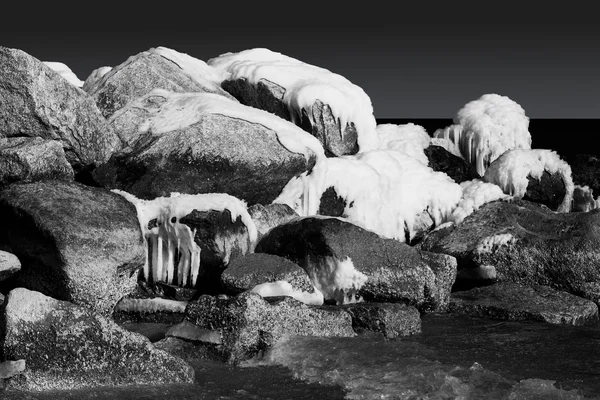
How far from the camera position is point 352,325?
1003 centimetres

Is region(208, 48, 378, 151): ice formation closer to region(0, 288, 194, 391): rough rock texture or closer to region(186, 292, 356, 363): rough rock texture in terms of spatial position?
region(186, 292, 356, 363): rough rock texture

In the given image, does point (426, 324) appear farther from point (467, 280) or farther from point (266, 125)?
point (266, 125)

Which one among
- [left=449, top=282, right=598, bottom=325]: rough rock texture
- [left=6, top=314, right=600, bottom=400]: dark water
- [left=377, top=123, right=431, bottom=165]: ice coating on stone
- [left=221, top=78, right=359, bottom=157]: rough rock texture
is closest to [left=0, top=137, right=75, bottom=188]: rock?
[left=6, top=314, right=600, bottom=400]: dark water

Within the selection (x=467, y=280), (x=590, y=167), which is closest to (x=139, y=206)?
(x=467, y=280)

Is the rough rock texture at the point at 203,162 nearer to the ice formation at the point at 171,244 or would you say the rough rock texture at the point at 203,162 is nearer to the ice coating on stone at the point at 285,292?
the ice formation at the point at 171,244

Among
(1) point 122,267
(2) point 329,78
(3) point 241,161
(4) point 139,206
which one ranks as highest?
(2) point 329,78

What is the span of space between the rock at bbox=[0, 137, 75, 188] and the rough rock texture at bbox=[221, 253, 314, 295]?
2930 mm

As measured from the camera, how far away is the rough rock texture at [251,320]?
8.91 m

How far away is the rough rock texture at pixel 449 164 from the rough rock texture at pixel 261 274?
26.3ft

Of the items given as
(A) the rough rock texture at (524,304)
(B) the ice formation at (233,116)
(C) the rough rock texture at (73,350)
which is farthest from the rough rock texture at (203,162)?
(C) the rough rock texture at (73,350)

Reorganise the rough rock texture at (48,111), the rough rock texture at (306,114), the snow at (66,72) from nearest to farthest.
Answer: the rough rock texture at (48,111) < the rough rock texture at (306,114) < the snow at (66,72)

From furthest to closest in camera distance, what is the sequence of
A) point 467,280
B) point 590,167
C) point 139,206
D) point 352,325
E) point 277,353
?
1. point 590,167
2. point 467,280
3. point 139,206
4. point 352,325
5. point 277,353

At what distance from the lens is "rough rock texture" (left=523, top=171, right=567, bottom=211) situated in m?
17.0

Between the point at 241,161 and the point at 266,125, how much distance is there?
983 millimetres
